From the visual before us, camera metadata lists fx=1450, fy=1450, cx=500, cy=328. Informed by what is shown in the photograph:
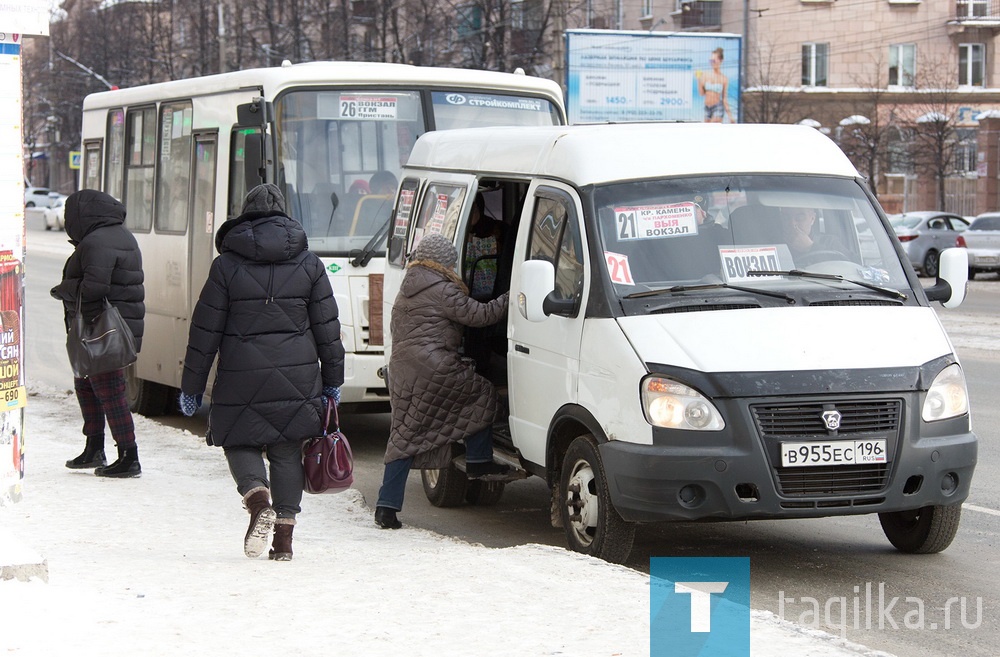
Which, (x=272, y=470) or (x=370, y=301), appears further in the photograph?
(x=370, y=301)

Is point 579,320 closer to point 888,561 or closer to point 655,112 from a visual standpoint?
point 888,561

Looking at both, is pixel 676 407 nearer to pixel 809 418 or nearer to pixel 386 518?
pixel 809 418

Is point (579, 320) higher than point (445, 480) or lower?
higher

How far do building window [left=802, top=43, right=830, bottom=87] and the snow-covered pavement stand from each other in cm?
5166

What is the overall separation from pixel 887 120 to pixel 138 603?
50219 mm

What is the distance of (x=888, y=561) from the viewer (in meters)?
7.16

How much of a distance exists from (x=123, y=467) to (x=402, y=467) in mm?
2225

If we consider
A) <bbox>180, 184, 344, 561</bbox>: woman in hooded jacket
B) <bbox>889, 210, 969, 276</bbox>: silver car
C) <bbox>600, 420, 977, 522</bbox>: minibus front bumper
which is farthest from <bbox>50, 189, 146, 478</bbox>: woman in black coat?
<bbox>889, 210, 969, 276</bbox>: silver car

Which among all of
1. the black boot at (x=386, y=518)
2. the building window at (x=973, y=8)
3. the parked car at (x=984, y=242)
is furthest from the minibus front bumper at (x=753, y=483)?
the building window at (x=973, y=8)

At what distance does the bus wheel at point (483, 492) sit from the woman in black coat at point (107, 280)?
7.09 feet

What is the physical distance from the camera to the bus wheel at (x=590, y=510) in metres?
6.73

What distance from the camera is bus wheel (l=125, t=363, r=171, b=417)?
13.4 metres

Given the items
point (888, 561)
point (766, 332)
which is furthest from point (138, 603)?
point (888, 561)

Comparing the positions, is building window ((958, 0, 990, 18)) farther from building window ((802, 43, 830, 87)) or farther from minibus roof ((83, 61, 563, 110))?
minibus roof ((83, 61, 563, 110))
